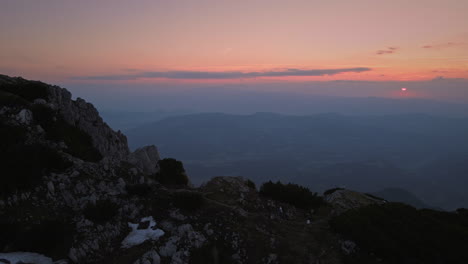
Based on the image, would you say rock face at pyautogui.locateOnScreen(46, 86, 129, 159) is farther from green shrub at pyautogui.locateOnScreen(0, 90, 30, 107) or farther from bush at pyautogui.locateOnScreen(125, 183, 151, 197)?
bush at pyautogui.locateOnScreen(125, 183, 151, 197)

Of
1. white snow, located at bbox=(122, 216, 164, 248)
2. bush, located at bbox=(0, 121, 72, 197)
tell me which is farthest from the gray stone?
white snow, located at bbox=(122, 216, 164, 248)

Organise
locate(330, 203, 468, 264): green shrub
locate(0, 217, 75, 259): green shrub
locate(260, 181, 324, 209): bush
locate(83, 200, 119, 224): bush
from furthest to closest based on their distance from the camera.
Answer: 1. locate(260, 181, 324, 209): bush
2. locate(83, 200, 119, 224): bush
3. locate(330, 203, 468, 264): green shrub
4. locate(0, 217, 75, 259): green shrub

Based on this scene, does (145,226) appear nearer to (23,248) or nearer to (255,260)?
(23,248)

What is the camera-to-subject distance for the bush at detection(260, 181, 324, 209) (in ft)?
77.9

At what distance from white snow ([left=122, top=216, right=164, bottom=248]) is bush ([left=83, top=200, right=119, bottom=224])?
1323 millimetres

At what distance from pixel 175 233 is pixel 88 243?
4594 millimetres

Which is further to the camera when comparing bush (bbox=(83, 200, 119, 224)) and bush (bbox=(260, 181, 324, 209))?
bush (bbox=(260, 181, 324, 209))

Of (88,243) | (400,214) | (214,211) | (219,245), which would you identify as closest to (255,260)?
(219,245)

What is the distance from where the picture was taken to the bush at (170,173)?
26016 mm

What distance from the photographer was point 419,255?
14758 millimetres

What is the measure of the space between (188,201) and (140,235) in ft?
12.2

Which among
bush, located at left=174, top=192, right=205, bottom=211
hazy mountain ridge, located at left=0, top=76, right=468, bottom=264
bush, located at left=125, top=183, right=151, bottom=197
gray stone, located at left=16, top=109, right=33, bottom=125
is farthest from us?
gray stone, located at left=16, top=109, right=33, bottom=125

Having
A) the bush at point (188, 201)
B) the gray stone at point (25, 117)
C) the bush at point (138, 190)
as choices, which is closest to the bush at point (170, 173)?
the bush at point (138, 190)

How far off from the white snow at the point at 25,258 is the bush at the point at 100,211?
3053 millimetres
